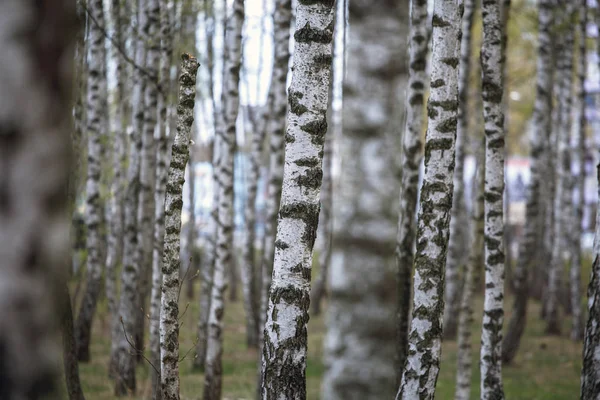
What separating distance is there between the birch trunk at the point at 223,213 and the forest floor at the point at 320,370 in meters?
0.65

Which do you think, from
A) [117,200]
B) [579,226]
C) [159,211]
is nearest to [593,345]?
[159,211]

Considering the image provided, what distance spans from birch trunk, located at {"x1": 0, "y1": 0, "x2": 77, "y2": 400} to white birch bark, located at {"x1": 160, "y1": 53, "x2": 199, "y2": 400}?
3.99 m

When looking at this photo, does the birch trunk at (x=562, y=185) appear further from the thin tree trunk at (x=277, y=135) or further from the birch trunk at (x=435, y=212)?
the birch trunk at (x=435, y=212)

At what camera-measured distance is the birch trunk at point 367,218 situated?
262 centimetres

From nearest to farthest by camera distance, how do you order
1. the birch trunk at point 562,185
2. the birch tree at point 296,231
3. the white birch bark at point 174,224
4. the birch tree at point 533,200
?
the birch tree at point 296,231 → the white birch bark at point 174,224 → the birch tree at point 533,200 → the birch trunk at point 562,185

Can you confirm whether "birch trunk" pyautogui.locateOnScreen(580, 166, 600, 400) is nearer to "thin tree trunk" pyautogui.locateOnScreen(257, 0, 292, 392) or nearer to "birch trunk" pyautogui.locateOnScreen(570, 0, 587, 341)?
"thin tree trunk" pyautogui.locateOnScreen(257, 0, 292, 392)

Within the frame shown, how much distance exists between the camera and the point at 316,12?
5176 millimetres

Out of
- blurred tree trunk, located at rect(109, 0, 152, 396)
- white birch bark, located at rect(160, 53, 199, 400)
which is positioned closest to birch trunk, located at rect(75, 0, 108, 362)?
blurred tree trunk, located at rect(109, 0, 152, 396)

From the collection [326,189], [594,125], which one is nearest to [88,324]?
[326,189]

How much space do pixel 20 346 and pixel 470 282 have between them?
833 centimetres

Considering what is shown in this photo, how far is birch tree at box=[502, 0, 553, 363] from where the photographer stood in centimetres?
1332

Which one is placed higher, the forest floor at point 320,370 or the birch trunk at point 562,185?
the birch trunk at point 562,185

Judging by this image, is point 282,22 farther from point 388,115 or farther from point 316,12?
point 388,115

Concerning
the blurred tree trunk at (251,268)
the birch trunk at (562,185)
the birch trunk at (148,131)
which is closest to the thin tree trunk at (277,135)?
the blurred tree trunk at (251,268)
